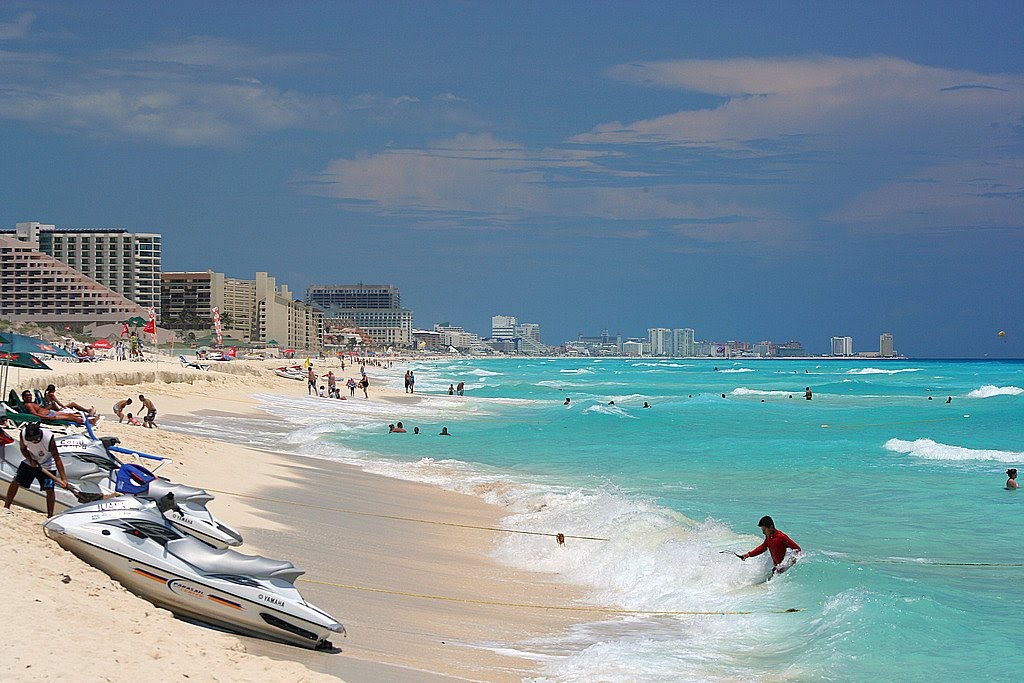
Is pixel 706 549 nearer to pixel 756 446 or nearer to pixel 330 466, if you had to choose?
pixel 330 466

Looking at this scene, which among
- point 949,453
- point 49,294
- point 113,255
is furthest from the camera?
point 113,255

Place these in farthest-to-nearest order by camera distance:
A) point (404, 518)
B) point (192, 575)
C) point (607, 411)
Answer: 1. point (607, 411)
2. point (404, 518)
3. point (192, 575)

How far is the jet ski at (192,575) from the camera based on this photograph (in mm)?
8594

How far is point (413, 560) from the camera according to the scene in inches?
526

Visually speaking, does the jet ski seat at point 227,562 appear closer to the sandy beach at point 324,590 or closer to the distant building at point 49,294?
the sandy beach at point 324,590

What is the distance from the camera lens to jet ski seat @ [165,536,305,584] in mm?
8743

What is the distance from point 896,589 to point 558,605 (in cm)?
407

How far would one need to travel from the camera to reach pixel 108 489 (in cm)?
1127

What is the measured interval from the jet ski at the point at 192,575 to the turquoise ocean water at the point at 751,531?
241 cm

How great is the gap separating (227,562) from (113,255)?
588 feet

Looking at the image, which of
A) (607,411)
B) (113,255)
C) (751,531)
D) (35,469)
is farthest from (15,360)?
(113,255)

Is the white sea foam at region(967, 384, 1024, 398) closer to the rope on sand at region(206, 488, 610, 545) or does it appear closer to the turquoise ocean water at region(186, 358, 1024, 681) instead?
the turquoise ocean water at region(186, 358, 1024, 681)

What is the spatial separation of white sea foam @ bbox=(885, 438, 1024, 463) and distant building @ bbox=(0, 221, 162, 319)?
15710cm

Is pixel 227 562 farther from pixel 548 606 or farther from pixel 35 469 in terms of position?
pixel 548 606
